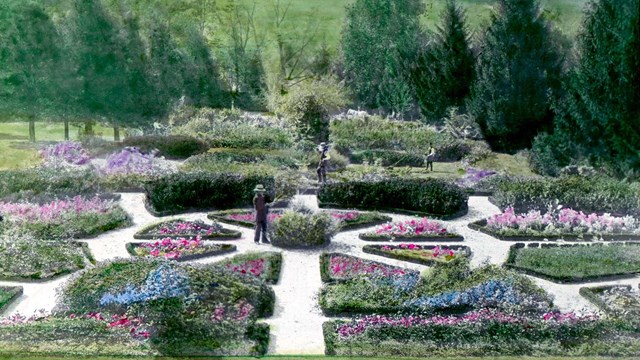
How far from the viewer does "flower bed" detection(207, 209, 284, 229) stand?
2511 centimetres

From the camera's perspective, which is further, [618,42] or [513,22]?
[513,22]

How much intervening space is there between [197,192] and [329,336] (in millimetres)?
11821

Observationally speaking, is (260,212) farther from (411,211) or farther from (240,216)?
(411,211)

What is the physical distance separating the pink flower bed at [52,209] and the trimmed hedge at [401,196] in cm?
683

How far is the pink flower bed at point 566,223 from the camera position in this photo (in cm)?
2442

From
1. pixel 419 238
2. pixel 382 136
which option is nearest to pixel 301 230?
pixel 419 238

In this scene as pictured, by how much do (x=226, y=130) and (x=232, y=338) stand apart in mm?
25165

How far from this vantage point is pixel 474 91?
4288cm

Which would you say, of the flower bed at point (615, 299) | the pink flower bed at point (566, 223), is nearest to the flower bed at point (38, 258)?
the pink flower bed at point (566, 223)

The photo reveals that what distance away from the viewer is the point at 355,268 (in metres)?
20.7

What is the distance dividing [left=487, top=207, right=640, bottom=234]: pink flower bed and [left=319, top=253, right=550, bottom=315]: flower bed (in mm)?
5481

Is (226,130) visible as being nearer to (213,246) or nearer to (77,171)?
(77,171)

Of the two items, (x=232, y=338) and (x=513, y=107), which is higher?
(x=513, y=107)

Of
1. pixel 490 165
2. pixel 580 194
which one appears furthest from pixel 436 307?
pixel 490 165
